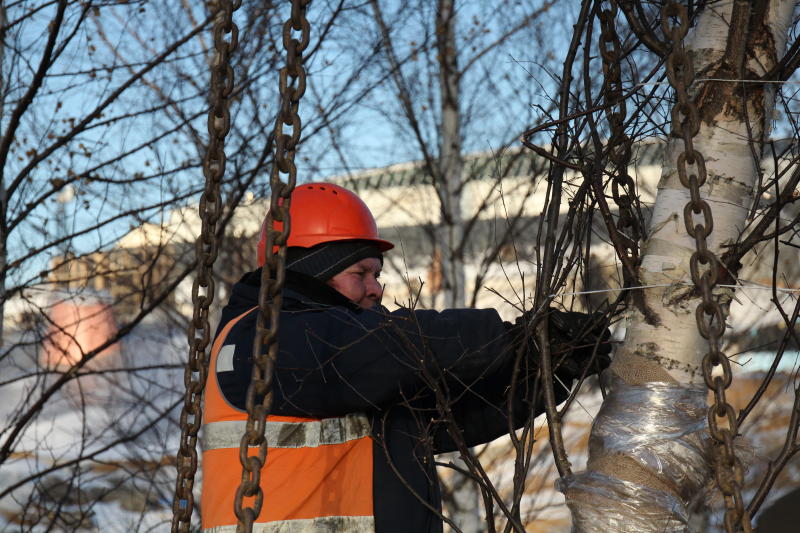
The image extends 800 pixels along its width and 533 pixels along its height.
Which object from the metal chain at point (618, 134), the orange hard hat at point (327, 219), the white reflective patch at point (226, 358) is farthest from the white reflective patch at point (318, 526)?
the metal chain at point (618, 134)

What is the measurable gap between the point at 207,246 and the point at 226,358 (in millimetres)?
590

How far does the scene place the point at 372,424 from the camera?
9.64 ft

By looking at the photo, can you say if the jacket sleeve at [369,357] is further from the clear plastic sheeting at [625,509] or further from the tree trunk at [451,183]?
the tree trunk at [451,183]

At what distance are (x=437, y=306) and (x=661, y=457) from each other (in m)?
6.59

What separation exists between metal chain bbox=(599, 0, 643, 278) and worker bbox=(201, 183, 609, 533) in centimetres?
35

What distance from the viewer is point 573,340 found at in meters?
2.41

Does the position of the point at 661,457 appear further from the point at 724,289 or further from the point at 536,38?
the point at 536,38

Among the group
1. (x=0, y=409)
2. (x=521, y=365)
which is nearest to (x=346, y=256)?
(x=521, y=365)

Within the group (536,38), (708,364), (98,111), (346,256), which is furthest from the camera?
(536,38)

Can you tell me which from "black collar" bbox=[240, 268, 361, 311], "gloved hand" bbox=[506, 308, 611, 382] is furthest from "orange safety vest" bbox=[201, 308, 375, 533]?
"gloved hand" bbox=[506, 308, 611, 382]

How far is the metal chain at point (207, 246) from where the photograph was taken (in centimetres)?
217

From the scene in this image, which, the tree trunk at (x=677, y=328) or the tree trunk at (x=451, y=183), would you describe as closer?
the tree trunk at (x=677, y=328)

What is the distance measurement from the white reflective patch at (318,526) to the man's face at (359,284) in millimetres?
806

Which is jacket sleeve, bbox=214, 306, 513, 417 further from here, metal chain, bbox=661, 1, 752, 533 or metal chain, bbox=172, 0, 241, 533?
metal chain, bbox=661, 1, 752, 533
